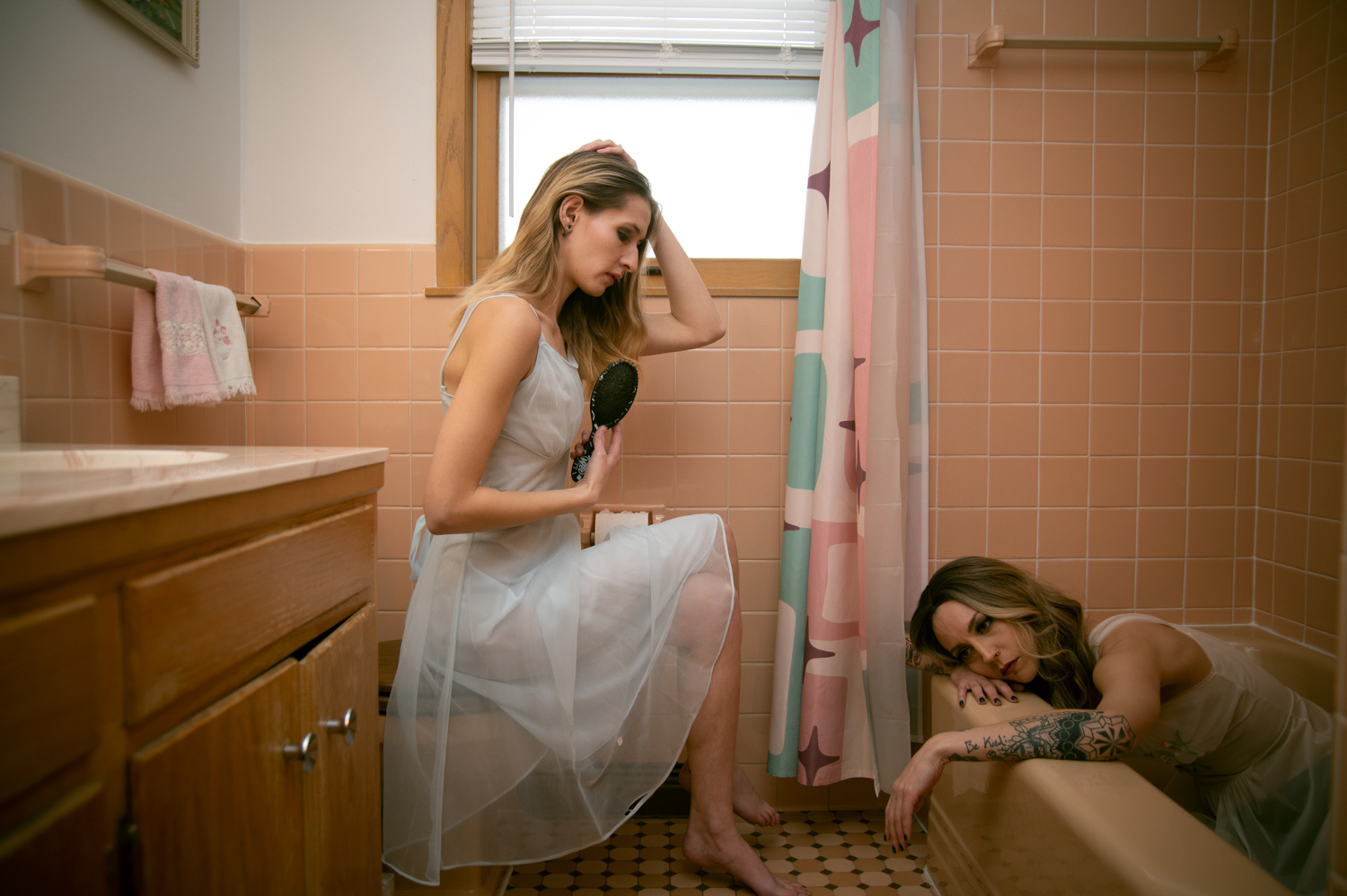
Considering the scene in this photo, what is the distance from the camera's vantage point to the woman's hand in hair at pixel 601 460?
1.18 metres

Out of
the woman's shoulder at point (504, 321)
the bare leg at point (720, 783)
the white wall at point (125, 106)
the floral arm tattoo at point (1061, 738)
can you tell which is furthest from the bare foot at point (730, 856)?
the white wall at point (125, 106)

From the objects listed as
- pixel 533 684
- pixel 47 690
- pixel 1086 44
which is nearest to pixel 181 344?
pixel 533 684

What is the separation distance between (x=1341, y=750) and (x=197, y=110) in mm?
1967

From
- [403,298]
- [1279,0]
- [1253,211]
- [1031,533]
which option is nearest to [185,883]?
[403,298]

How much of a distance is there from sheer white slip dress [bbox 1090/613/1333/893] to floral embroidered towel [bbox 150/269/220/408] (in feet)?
5.56

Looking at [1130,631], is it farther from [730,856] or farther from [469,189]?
[469,189]

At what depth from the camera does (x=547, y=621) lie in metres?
1.05

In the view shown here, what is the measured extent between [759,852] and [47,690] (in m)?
1.34

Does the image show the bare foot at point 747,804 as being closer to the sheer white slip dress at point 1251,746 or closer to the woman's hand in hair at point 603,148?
the sheer white slip dress at point 1251,746

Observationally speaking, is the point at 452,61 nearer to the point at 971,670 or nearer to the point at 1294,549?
the point at 971,670

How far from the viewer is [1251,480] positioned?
1.61m

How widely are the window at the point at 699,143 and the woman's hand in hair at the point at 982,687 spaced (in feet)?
3.37

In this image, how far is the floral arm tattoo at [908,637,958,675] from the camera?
1.28 metres

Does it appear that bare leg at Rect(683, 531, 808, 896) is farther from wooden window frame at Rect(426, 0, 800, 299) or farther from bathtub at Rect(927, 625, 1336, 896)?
wooden window frame at Rect(426, 0, 800, 299)
